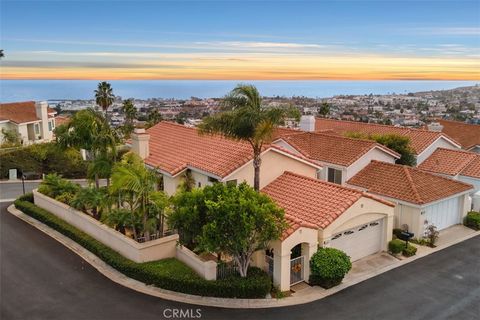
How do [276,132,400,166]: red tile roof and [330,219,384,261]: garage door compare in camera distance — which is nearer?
[330,219,384,261]: garage door

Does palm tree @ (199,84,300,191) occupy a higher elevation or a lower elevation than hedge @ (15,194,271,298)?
higher

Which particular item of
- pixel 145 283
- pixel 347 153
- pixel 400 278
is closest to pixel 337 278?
pixel 400 278

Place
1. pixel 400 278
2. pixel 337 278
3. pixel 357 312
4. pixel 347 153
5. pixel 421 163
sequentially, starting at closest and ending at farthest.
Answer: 1. pixel 357 312
2. pixel 337 278
3. pixel 400 278
4. pixel 347 153
5. pixel 421 163

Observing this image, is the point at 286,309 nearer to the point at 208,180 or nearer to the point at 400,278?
the point at 400,278

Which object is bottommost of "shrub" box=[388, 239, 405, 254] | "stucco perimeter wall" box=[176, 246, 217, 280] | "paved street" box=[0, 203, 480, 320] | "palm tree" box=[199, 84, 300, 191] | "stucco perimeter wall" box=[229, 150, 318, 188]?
"paved street" box=[0, 203, 480, 320]

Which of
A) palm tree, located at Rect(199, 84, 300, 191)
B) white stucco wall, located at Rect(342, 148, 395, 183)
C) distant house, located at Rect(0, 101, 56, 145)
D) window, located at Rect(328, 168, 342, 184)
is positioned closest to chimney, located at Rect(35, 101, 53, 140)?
distant house, located at Rect(0, 101, 56, 145)

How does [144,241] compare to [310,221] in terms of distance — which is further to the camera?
[144,241]

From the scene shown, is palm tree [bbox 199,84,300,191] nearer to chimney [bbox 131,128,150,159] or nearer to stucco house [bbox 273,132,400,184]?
stucco house [bbox 273,132,400,184]
